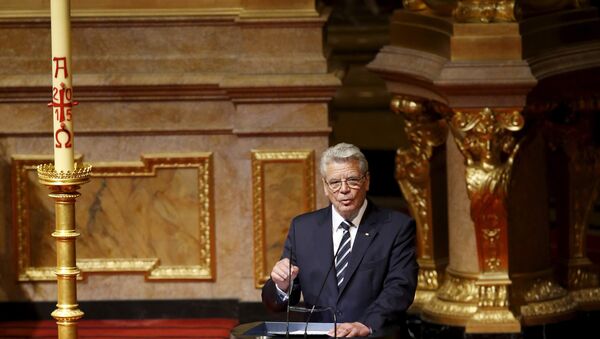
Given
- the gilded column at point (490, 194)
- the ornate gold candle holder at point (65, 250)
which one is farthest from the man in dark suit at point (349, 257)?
the gilded column at point (490, 194)

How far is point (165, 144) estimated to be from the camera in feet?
28.3

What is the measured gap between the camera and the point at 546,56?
793 centimetres

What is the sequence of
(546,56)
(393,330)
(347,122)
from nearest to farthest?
1. (393,330)
2. (546,56)
3. (347,122)

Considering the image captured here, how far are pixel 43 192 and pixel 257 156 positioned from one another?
113 centimetres

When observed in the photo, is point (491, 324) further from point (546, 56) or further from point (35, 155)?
point (35, 155)

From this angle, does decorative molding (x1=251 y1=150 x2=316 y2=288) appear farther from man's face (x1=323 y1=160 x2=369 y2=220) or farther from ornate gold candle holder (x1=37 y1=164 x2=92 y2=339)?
ornate gold candle holder (x1=37 y1=164 x2=92 y2=339)

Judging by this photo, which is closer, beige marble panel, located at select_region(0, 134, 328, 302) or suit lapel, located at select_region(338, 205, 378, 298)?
suit lapel, located at select_region(338, 205, 378, 298)

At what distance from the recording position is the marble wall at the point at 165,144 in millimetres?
8484

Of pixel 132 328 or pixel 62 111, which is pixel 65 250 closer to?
pixel 62 111

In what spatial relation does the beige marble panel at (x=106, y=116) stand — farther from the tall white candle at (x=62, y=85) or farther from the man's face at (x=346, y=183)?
the tall white candle at (x=62, y=85)

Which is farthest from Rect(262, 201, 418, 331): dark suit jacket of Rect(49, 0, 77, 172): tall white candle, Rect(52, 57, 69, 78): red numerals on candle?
Rect(52, 57, 69, 78): red numerals on candle

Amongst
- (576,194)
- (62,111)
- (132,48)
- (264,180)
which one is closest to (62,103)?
(62,111)

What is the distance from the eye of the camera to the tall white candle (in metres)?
5.45

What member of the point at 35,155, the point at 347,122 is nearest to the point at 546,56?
the point at 35,155
